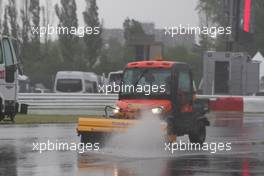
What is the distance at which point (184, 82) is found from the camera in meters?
16.2

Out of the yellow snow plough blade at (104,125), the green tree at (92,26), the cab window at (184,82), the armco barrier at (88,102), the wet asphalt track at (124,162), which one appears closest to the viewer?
the wet asphalt track at (124,162)

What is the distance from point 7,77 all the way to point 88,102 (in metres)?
18.3

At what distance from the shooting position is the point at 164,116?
15414 millimetres

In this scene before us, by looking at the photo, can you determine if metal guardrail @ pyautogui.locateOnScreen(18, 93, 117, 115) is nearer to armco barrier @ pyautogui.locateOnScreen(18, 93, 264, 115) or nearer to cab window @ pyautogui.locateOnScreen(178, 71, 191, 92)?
armco barrier @ pyautogui.locateOnScreen(18, 93, 264, 115)

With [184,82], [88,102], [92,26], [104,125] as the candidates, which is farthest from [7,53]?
[92,26]

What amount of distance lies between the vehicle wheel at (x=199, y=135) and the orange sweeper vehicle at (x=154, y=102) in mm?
187

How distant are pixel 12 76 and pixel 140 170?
7047mm

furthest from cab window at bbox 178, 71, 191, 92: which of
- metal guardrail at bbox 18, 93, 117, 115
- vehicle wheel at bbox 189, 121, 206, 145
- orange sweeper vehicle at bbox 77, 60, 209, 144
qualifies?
metal guardrail at bbox 18, 93, 117, 115

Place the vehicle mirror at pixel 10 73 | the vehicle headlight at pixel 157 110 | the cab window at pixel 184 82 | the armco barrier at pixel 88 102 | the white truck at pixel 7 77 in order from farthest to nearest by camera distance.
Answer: the armco barrier at pixel 88 102
the vehicle mirror at pixel 10 73
the white truck at pixel 7 77
the cab window at pixel 184 82
the vehicle headlight at pixel 157 110

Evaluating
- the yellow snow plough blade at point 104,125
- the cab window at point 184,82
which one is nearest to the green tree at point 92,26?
the cab window at point 184,82

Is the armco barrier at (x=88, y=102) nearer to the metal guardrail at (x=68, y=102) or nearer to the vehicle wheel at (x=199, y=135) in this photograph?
the metal guardrail at (x=68, y=102)

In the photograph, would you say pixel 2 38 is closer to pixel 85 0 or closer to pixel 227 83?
pixel 227 83

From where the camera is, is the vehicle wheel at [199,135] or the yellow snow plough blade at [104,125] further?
the vehicle wheel at [199,135]

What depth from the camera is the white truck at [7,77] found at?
59.4ft
